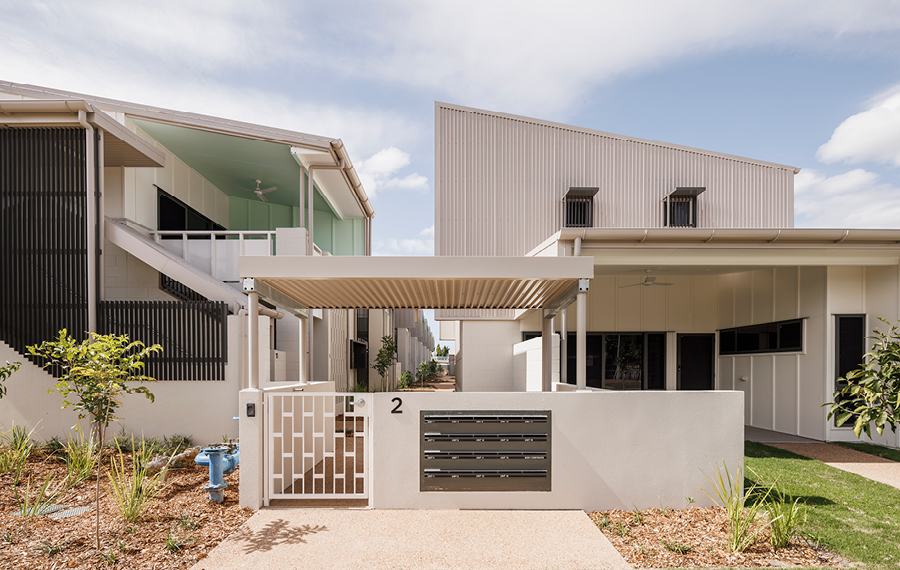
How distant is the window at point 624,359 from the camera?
1325 centimetres

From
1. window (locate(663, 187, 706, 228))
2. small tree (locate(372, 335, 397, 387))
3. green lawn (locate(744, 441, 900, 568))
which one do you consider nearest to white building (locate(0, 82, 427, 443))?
small tree (locate(372, 335, 397, 387))

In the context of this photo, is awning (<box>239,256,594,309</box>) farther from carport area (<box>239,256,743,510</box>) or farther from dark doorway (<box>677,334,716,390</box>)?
dark doorway (<box>677,334,716,390</box>)

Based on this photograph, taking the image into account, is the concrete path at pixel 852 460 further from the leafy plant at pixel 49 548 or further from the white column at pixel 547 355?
the leafy plant at pixel 49 548

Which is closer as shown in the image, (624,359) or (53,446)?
(53,446)

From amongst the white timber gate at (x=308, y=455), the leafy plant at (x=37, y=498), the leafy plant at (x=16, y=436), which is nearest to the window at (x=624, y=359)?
the white timber gate at (x=308, y=455)

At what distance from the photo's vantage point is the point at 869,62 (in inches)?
412

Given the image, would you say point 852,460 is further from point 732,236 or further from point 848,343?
point 732,236

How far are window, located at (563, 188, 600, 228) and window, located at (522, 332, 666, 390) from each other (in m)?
3.83

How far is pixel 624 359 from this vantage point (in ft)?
43.7

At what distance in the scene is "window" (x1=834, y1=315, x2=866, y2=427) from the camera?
935 centimetres

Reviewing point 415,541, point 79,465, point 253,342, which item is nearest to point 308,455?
point 253,342

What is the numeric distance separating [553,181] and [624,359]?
5.71 m

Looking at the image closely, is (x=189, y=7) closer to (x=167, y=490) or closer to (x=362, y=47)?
(x=362, y=47)

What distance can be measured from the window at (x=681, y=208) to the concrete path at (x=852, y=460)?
8331 millimetres
